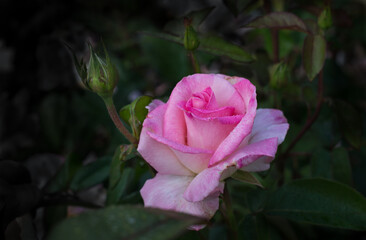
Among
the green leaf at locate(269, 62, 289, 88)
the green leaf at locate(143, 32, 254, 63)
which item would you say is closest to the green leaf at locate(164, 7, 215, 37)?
the green leaf at locate(143, 32, 254, 63)

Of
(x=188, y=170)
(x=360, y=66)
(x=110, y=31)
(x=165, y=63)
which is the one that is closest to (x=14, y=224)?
(x=188, y=170)

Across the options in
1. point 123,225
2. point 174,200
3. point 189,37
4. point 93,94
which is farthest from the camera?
point 93,94

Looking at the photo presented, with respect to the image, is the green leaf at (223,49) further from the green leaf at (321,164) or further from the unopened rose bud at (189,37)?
the green leaf at (321,164)

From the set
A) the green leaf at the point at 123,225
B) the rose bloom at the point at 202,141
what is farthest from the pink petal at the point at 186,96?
the green leaf at the point at 123,225

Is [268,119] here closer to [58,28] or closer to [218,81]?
[218,81]

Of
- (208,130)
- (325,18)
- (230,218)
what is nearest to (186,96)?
(208,130)

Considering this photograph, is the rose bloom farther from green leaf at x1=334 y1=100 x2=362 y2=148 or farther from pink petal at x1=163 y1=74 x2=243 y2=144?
green leaf at x1=334 y1=100 x2=362 y2=148

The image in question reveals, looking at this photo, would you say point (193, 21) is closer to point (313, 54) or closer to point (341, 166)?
point (313, 54)
